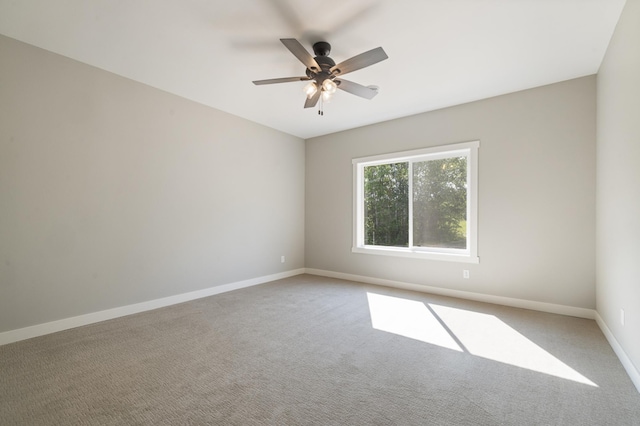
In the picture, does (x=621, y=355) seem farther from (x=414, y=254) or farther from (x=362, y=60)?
(x=362, y=60)

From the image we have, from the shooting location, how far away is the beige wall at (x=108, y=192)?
2.69 meters

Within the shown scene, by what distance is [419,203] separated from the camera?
461 cm

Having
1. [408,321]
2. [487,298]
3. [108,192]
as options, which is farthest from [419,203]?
[108,192]

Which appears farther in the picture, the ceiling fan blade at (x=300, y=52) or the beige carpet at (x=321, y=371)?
the ceiling fan blade at (x=300, y=52)

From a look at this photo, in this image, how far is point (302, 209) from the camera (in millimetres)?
5887

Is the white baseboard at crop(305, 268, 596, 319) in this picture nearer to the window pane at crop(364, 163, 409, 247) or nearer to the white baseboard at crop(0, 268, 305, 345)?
the window pane at crop(364, 163, 409, 247)

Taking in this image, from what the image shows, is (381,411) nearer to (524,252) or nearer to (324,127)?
(524,252)

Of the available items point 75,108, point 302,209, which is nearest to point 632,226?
point 302,209

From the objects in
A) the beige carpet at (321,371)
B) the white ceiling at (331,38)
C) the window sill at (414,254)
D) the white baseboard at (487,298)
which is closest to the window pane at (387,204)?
the window sill at (414,254)

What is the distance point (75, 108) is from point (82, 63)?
506 mm

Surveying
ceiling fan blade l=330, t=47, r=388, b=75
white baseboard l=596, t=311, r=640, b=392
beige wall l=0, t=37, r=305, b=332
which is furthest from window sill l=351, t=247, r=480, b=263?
ceiling fan blade l=330, t=47, r=388, b=75

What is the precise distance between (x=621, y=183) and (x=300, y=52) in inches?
113

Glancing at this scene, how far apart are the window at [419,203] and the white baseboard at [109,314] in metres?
2.39

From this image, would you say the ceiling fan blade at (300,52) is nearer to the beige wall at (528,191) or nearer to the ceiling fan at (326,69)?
the ceiling fan at (326,69)
